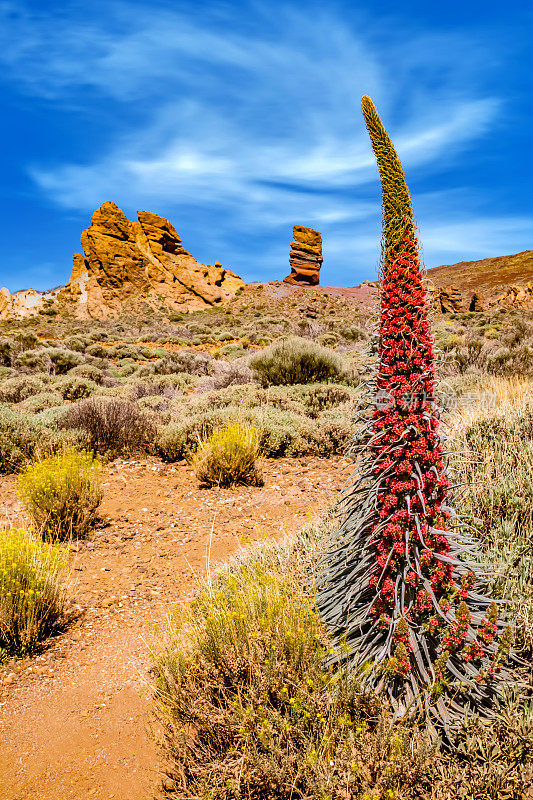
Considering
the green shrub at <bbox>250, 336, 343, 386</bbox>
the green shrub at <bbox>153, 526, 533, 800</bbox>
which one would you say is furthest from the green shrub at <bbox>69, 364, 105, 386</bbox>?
the green shrub at <bbox>153, 526, 533, 800</bbox>

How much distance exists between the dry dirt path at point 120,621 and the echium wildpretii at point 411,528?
1288 millimetres

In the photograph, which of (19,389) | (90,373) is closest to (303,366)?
(19,389)

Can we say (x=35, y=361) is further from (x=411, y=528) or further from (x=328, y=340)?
(x=411, y=528)

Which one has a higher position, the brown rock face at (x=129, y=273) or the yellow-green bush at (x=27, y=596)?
the brown rock face at (x=129, y=273)

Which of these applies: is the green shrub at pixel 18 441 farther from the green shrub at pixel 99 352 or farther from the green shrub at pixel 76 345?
the green shrub at pixel 76 345

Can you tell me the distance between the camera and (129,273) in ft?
159

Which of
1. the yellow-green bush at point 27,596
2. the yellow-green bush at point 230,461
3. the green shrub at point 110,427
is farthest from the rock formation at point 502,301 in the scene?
the yellow-green bush at point 27,596

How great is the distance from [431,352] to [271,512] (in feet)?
12.0

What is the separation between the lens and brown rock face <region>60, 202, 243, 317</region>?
154 ft

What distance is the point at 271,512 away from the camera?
210 inches

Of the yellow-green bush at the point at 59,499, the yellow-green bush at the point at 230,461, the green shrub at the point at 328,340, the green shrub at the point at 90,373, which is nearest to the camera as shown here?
the yellow-green bush at the point at 59,499

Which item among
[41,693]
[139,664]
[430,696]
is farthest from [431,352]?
[41,693]

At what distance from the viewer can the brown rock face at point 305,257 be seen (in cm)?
6038

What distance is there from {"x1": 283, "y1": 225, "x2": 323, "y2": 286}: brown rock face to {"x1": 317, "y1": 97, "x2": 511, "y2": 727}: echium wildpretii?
59.3 m
